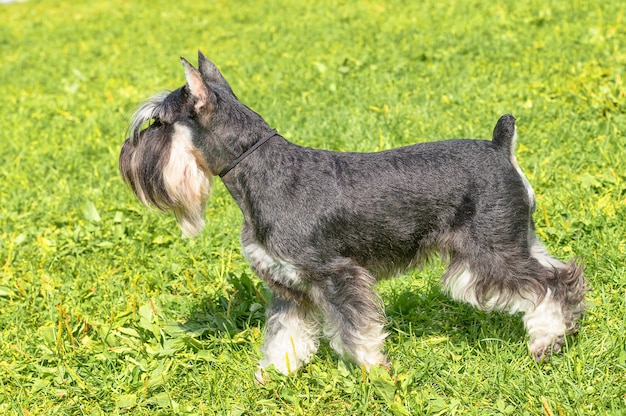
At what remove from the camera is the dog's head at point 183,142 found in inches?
157

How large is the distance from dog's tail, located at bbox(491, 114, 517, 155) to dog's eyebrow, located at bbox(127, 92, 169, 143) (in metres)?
1.94

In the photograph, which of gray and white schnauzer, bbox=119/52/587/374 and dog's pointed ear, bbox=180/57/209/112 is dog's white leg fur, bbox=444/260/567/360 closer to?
gray and white schnauzer, bbox=119/52/587/374

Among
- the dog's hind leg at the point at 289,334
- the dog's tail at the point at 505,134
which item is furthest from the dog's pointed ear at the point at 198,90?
the dog's tail at the point at 505,134

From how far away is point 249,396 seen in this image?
409cm

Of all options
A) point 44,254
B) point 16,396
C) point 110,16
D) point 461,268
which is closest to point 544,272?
point 461,268

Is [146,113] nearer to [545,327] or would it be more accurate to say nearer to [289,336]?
[289,336]

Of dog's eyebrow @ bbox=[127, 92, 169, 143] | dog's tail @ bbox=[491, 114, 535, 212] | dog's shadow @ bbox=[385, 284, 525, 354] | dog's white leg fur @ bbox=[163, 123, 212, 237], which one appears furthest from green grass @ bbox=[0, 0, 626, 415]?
dog's eyebrow @ bbox=[127, 92, 169, 143]

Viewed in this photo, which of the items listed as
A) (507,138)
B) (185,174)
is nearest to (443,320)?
(507,138)

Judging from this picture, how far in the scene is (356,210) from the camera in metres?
4.01

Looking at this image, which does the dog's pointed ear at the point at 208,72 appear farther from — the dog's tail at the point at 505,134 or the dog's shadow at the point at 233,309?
the dog's tail at the point at 505,134

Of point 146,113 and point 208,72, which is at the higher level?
point 208,72

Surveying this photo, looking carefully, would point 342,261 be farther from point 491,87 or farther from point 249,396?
point 491,87

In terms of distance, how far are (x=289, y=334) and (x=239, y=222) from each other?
190cm

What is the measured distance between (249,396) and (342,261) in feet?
3.10
